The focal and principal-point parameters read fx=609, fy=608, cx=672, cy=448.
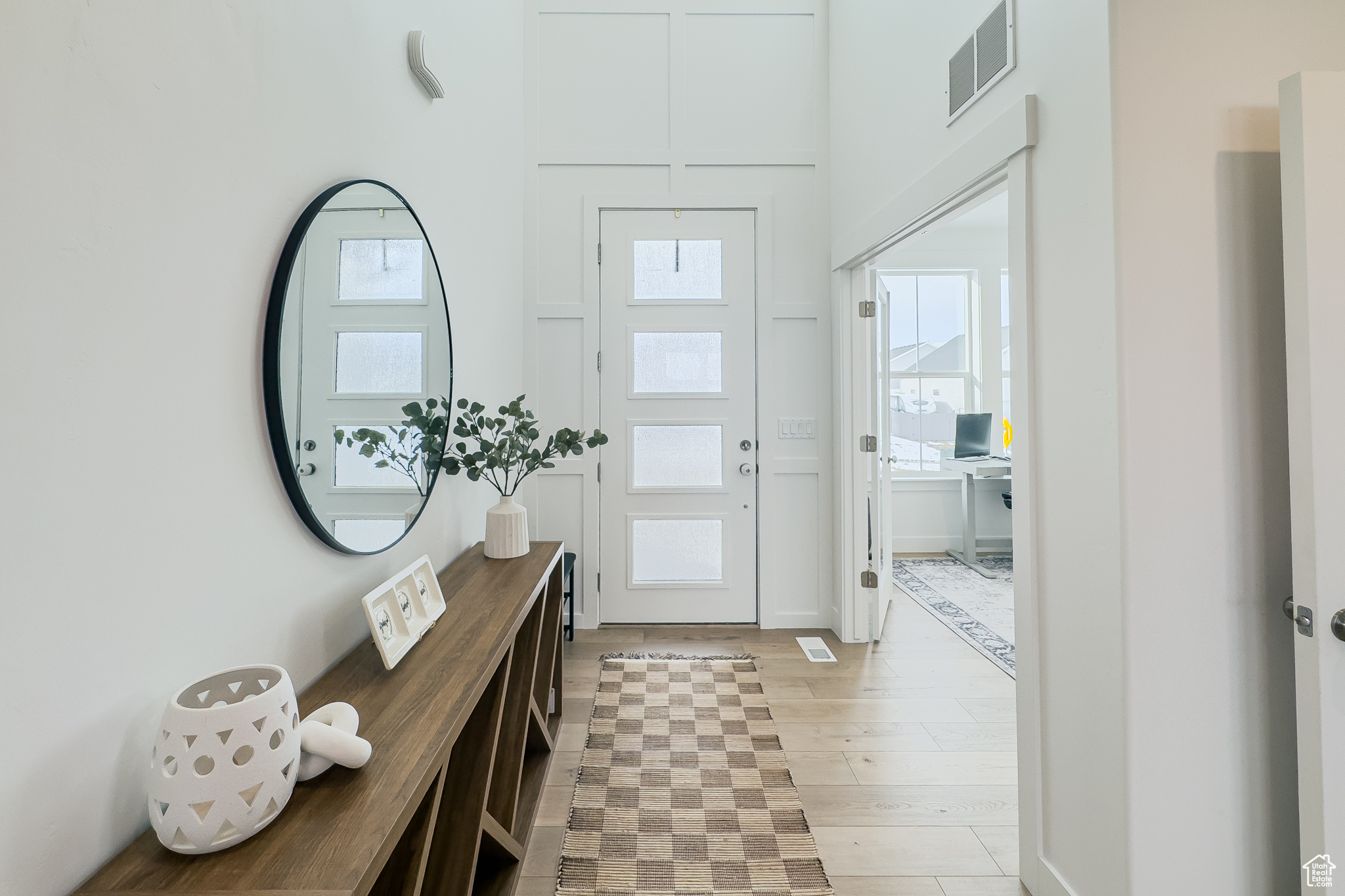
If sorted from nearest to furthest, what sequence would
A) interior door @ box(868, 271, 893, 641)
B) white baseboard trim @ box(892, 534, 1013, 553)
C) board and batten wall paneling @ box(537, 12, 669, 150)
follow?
interior door @ box(868, 271, 893, 641)
board and batten wall paneling @ box(537, 12, 669, 150)
white baseboard trim @ box(892, 534, 1013, 553)

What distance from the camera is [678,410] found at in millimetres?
3246

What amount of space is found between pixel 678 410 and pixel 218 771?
264 cm

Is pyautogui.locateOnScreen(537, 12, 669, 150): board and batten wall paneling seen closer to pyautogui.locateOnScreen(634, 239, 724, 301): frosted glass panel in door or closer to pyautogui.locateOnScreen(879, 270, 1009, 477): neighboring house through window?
pyautogui.locateOnScreen(634, 239, 724, 301): frosted glass panel in door

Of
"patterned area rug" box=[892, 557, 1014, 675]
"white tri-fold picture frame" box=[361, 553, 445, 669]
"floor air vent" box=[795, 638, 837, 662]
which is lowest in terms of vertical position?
"floor air vent" box=[795, 638, 837, 662]

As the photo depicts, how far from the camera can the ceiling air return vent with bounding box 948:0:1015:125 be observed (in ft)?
5.39

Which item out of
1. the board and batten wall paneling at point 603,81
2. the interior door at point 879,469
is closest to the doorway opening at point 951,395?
the interior door at point 879,469

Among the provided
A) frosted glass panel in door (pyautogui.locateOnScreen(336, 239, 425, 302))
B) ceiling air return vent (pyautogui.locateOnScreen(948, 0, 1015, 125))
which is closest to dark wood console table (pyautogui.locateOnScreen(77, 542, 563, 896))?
frosted glass panel in door (pyautogui.locateOnScreen(336, 239, 425, 302))

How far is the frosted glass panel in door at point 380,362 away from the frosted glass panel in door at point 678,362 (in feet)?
5.20

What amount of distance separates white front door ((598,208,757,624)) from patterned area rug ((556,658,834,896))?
0.70m

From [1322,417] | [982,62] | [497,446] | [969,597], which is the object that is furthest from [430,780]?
[969,597]

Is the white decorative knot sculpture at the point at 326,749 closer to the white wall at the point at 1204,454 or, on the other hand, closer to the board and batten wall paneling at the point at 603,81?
the white wall at the point at 1204,454

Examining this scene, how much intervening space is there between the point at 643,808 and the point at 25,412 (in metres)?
1.73

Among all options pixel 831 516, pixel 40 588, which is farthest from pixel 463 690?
pixel 831 516

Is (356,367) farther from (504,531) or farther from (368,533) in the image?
(504,531)
